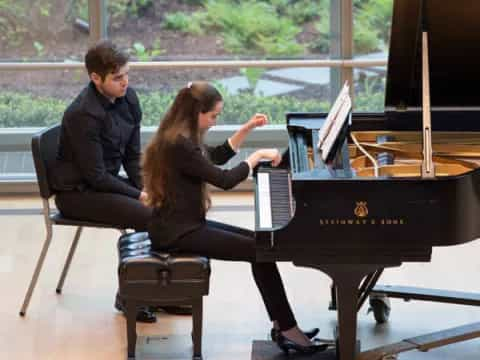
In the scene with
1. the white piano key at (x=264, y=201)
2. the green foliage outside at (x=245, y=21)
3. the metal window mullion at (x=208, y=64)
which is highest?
the green foliage outside at (x=245, y=21)

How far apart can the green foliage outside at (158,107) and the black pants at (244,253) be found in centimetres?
265

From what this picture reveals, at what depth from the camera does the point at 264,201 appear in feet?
13.3

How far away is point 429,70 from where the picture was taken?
13.7 ft

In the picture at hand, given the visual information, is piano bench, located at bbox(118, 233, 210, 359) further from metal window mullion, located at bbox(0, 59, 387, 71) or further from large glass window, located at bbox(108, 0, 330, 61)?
large glass window, located at bbox(108, 0, 330, 61)

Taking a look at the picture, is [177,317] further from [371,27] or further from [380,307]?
[371,27]

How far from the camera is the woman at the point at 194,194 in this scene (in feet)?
13.7

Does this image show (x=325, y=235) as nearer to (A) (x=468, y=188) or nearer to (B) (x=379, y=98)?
(A) (x=468, y=188)

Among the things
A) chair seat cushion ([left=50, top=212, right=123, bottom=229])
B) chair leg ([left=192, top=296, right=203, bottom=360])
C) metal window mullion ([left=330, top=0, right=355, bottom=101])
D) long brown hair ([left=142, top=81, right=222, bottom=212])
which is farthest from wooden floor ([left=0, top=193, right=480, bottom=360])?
metal window mullion ([left=330, top=0, right=355, bottom=101])

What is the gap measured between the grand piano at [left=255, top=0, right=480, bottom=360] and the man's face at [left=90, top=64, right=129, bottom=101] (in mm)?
753

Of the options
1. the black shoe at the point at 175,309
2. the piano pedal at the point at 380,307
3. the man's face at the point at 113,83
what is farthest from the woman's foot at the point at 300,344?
the man's face at the point at 113,83

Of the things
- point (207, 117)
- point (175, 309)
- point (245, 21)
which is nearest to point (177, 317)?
point (175, 309)

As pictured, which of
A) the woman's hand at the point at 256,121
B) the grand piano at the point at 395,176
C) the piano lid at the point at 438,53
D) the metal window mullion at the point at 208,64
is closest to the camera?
the grand piano at the point at 395,176

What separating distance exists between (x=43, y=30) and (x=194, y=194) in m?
3.01

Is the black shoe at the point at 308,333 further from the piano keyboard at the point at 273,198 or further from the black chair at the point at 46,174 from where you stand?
the black chair at the point at 46,174
